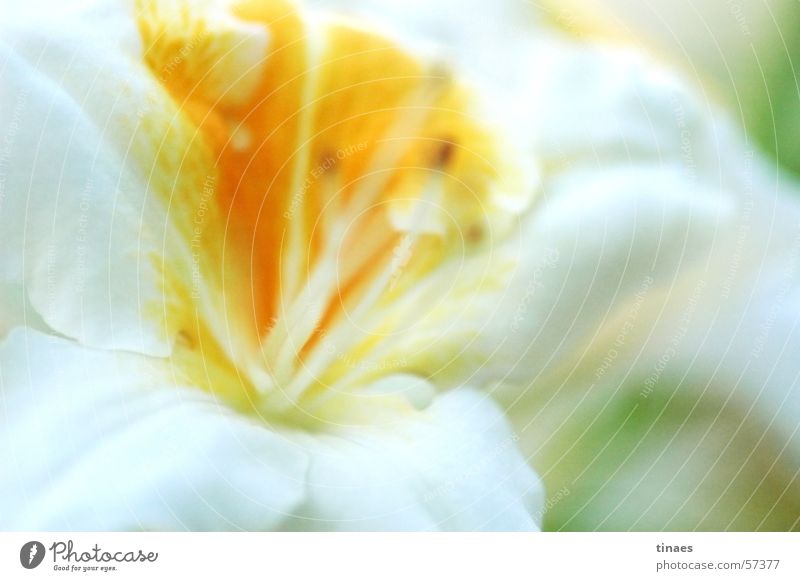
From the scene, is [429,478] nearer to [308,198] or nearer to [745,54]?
[308,198]

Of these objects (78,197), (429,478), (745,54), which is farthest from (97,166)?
(745,54)

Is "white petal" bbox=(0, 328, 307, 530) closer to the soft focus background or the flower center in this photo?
the flower center

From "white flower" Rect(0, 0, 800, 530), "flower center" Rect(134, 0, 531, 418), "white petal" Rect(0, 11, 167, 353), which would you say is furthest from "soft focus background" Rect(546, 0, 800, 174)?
"white petal" Rect(0, 11, 167, 353)

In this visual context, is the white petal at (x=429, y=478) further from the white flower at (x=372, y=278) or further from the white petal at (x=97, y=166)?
the white petal at (x=97, y=166)

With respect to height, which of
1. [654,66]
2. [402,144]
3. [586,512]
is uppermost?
[654,66]

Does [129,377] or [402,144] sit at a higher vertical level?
[402,144]

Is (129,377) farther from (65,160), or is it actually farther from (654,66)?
(654,66)

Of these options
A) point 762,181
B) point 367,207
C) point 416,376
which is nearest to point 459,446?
point 416,376
